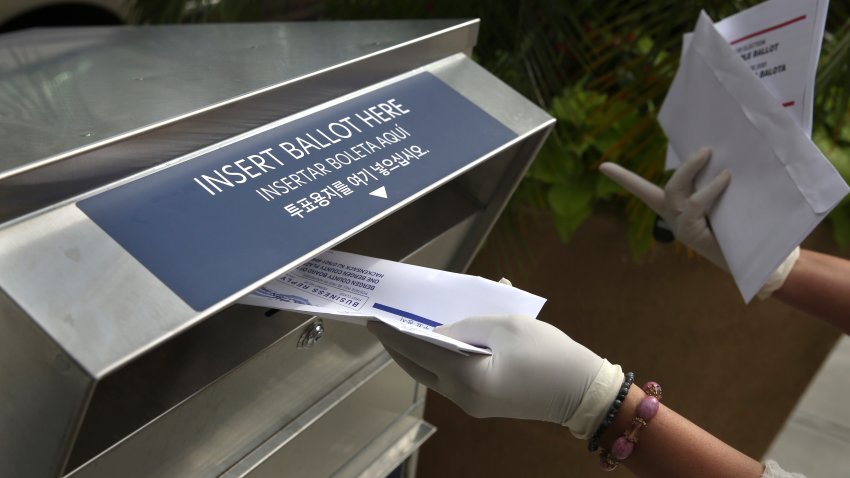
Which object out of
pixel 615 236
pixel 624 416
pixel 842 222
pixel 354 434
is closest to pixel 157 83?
pixel 354 434

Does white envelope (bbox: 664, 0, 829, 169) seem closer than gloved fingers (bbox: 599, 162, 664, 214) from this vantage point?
Yes

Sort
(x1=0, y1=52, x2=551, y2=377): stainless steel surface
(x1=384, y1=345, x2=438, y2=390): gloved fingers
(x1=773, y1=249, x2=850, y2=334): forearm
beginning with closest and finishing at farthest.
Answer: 1. (x1=0, y1=52, x2=551, y2=377): stainless steel surface
2. (x1=384, y1=345, x2=438, y2=390): gloved fingers
3. (x1=773, y1=249, x2=850, y2=334): forearm

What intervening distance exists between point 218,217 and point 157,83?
0.71 feet

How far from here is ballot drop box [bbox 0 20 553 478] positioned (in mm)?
555

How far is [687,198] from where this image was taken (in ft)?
3.84

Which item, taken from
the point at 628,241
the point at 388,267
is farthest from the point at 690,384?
the point at 388,267

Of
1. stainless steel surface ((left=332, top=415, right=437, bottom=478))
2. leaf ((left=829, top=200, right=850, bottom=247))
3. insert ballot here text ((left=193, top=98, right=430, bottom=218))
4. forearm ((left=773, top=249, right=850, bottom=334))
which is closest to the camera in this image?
insert ballot here text ((left=193, top=98, right=430, bottom=218))

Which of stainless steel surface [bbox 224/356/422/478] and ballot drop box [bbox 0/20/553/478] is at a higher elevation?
ballot drop box [bbox 0/20/553/478]

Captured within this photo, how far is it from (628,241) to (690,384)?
1.23 ft

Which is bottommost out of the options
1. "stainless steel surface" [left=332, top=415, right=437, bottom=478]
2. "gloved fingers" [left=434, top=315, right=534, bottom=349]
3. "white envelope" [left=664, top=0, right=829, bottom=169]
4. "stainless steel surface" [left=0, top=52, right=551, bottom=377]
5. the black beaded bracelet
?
"stainless steel surface" [left=332, top=415, right=437, bottom=478]

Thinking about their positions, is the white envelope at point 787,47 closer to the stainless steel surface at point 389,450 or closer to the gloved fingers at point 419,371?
the gloved fingers at point 419,371

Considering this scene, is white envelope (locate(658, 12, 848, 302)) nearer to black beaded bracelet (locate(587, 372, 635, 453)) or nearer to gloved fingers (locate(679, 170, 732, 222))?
gloved fingers (locate(679, 170, 732, 222))

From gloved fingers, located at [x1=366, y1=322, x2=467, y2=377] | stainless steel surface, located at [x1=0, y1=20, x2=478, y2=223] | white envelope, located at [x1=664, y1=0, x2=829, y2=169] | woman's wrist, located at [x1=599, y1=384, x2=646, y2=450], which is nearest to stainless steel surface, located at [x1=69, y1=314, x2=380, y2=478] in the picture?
gloved fingers, located at [x1=366, y1=322, x2=467, y2=377]

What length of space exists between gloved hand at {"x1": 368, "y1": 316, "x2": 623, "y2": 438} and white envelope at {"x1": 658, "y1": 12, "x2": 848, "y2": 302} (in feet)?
0.87
